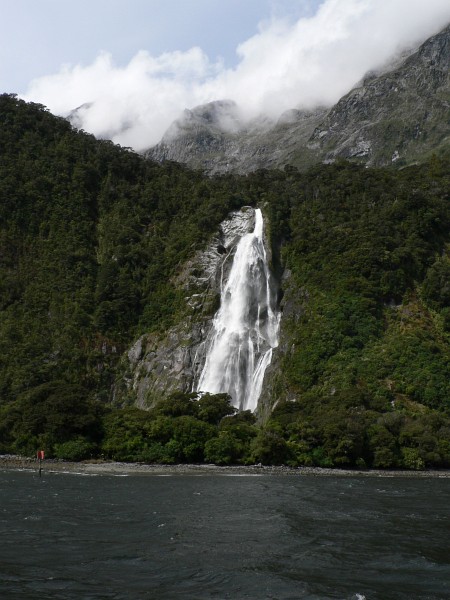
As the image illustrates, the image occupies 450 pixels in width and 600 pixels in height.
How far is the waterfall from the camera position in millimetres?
72375

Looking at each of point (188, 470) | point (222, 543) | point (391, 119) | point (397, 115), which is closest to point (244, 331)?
point (188, 470)

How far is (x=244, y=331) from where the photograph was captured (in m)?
77.6

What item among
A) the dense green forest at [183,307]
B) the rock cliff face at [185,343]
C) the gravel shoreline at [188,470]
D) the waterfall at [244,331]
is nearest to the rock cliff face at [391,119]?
the dense green forest at [183,307]

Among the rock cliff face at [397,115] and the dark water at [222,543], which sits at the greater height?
the rock cliff face at [397,115]

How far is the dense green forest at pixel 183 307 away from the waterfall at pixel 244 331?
2.57m

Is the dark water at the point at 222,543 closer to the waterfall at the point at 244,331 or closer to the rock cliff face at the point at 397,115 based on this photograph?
the waterfall at the point at 244,331

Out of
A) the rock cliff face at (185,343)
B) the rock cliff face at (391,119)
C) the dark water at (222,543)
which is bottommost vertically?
the dark water at (222,543)

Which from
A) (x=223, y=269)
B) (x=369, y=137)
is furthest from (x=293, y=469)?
(x=369, y=137)

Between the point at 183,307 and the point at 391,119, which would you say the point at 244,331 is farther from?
the point at 391,119

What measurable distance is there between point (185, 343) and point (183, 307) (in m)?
8.30

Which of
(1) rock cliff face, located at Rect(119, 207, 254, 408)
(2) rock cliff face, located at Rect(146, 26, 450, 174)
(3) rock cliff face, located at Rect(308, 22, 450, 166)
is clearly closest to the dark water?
(1) rock cliff face, located at Rect(119, 207, 254, 408)

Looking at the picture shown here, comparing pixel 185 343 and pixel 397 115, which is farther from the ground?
pixel 397 115

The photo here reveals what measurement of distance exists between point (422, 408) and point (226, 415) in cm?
1856

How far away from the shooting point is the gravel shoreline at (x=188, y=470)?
46.6 meters
